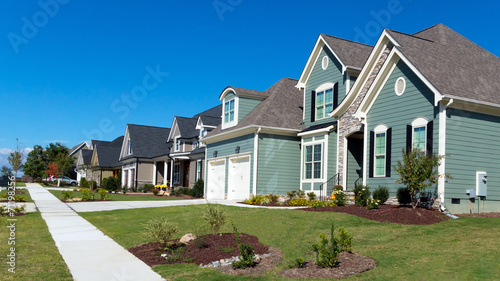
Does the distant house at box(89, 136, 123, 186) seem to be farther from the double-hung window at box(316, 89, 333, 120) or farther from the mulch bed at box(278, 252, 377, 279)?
the mulch bed at box(278, 252, 377, 279)

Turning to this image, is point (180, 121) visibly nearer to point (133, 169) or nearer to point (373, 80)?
point (133, 169)

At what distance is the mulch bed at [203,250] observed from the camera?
29.7ft

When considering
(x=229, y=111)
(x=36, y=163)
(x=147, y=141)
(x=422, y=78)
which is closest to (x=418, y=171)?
(x=422, y=78)

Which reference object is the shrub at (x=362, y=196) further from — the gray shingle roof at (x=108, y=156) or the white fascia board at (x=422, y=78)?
the gray shingle roof at (x=108, y=156)

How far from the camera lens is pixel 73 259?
359 inches

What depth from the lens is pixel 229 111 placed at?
27.1 metres

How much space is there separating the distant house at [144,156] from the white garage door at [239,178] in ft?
56.6

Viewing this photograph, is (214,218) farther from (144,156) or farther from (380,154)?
(144,156)

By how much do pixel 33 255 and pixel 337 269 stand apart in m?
6.32

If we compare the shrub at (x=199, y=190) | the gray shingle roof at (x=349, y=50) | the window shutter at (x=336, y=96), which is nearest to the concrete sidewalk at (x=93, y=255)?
the window shutter at (x=336, y=96)

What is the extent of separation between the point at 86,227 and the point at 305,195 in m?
11.2

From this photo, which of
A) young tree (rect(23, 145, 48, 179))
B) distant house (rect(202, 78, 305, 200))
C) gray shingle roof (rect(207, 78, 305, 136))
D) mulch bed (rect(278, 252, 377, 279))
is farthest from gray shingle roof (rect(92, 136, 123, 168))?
mulch bed (rect(278, 252, 377, 279))

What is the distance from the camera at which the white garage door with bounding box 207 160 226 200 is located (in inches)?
1061

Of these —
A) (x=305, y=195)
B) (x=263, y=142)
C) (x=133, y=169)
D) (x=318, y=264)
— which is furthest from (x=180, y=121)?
(x=318, y=264)
